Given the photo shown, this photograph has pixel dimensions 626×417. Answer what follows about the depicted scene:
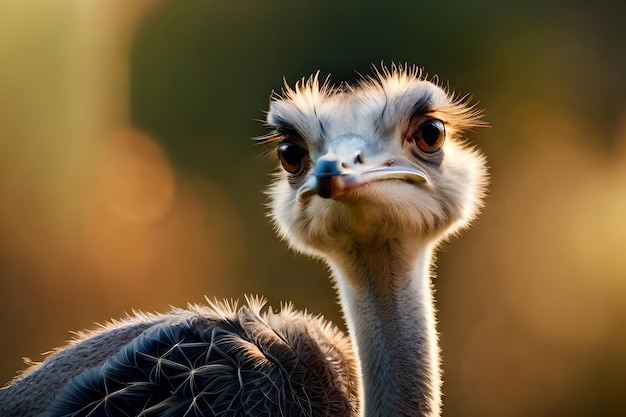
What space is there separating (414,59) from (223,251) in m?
1.48

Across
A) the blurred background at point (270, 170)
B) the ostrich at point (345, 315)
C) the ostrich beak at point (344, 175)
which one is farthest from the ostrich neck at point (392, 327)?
the blurred background at point (270, 170)

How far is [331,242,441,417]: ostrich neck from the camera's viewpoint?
1.59m

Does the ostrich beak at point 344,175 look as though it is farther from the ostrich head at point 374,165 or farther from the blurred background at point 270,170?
the blurred background at point 270,170

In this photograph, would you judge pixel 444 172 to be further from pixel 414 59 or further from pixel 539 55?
pixel 539 55

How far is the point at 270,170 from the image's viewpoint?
4.80 metres

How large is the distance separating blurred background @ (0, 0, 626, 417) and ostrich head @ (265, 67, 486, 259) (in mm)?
2525

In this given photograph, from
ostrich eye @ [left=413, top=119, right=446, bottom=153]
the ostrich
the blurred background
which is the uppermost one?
the blurred background

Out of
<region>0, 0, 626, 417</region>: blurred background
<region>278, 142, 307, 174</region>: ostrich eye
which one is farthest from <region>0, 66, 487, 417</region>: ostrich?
<region>0, 0, 626, 417</region>: blurred background

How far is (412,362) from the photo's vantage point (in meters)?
1.62

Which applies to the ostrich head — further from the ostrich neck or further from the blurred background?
the blurred background

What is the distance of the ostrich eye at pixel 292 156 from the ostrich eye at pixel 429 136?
0.22 m

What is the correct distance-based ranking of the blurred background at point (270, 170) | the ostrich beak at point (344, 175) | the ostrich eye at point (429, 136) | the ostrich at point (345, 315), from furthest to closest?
the blurred background at point (270, 170) < the ostrich eye at point (429, 136) < the ostrich at point (345, 315) < the ostrich beak at point (344, 175)

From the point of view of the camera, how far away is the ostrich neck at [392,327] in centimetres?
159

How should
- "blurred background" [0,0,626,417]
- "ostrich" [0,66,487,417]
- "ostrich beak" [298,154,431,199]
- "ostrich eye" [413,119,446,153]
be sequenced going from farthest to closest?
"blurred background" [0,0,626,417], "ostrich eye" [413,119,446,153], "ostrich" [0,66,487,417], "ostrich beak" [298,154,431,199]
